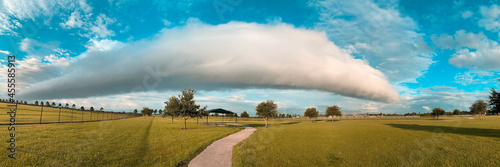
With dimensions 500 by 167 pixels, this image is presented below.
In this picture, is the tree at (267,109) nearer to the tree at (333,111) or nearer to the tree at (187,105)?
the tree at (187,105)

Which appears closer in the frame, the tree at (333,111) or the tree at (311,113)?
the tree at (333,111)

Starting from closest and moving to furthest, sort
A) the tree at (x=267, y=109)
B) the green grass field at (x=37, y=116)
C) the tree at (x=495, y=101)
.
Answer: the tree at (x=495, y=101), the green grass field at (x=37, y=116), the tree at (x=267, y=109)

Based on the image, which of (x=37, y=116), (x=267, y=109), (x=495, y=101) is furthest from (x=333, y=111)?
(x=37, y=116)

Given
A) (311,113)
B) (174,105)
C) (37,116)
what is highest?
(174,105)

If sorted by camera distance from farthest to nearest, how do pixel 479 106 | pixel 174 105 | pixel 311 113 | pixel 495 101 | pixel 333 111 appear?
pixel 311 113 → pixel 333 111 → pixel 479 106 → pixel 174 105 → pixel 495 101

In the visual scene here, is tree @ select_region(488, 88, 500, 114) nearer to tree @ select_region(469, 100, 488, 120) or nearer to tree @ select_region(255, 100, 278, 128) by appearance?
tree @ select_region(255, 100, 278, 128)

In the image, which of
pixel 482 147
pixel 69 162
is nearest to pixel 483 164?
pixel 482 147

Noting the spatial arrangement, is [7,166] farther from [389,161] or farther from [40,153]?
[389,161]

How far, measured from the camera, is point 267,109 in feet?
143

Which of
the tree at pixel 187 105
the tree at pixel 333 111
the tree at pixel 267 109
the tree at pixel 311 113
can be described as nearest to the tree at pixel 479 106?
the tree at pixel 333 111

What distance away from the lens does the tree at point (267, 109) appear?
43750mm

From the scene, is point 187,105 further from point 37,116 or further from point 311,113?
point 311,113

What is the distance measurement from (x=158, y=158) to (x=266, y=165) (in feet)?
19.5

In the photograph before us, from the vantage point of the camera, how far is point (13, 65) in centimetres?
1066
